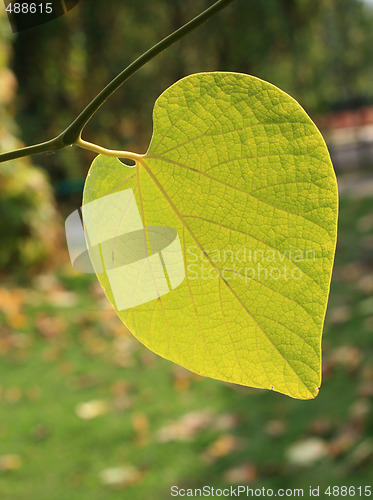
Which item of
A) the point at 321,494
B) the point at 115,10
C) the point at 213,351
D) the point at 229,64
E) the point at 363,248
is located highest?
the point at 115,10

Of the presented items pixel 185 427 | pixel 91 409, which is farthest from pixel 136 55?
pixel 185 427

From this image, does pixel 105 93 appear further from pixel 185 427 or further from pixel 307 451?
pixel 185 427

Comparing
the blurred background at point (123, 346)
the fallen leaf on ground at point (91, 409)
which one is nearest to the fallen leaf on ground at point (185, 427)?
the blurred background at point (123, 346)

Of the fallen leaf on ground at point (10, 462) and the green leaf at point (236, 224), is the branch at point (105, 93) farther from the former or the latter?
the fallen leaf on ground at point (10, 462)

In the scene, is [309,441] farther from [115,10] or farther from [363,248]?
[115,10]

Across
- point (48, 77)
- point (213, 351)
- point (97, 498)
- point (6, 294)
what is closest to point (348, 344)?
point (97, 498)

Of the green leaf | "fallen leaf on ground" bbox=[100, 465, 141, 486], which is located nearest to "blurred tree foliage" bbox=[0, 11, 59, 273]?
"fallen leaf on ground" bbox=[100, 465, 141, 486]

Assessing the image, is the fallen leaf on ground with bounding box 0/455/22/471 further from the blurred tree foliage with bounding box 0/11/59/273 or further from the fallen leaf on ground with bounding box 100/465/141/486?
the blurred tree foliage with bounding box 0/11/59/273
